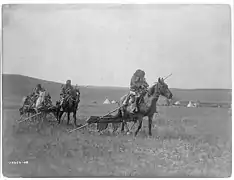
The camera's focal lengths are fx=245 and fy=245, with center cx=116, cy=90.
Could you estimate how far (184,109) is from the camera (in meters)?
1.98

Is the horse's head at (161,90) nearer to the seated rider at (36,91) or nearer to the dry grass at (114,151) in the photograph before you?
the dry grass at (114,151)

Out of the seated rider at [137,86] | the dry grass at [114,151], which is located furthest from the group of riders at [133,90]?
the dry grass at [114,151]

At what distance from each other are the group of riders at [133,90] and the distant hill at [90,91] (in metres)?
0.04

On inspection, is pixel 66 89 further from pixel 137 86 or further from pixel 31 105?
pixel 137 86

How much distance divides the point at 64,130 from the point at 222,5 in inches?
65.2

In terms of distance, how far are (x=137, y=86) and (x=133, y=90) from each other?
0.05 metres

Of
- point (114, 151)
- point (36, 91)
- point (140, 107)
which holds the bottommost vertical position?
point (114, 151)

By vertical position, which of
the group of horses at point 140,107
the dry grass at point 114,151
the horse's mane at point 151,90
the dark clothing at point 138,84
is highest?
the dark clothing at point 138,84

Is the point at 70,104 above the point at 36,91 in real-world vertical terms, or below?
below

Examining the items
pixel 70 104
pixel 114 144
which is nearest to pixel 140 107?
pixel 114 144

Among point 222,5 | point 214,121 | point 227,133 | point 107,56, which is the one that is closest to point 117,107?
point 107,56

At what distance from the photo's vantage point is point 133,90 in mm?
1964

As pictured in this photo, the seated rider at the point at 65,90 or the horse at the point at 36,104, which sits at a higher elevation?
the seated rider at the point at 65,90

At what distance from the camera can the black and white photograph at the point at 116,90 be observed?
1973mm
